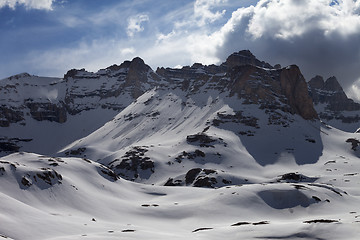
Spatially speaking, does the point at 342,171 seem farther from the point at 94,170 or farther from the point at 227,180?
the point at 94,170

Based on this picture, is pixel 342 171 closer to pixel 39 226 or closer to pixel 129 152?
pixel 129 152

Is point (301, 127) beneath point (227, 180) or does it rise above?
above

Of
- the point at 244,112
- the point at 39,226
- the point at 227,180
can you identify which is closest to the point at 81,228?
the point at 39,226

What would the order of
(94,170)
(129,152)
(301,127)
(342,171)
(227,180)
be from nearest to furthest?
(94,170), (227,180), (342,171), (129,152), (301,127)

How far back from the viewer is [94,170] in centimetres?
9150

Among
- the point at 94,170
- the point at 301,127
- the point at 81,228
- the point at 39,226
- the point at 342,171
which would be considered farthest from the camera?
the point at 301,127

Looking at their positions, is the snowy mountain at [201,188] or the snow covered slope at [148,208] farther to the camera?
the snowy mountain at [201,188]

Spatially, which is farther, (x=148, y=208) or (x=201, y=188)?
(x=201, y=188)

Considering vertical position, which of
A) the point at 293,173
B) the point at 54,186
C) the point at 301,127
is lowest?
the point at 54,186

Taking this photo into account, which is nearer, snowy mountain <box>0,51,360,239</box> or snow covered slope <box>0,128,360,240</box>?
snow covered slope <box>0,128,360,240</box>

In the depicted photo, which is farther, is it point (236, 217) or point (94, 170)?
point (94, 170)

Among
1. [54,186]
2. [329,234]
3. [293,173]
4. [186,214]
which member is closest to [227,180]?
[293,173]

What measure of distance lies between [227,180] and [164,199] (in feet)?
157

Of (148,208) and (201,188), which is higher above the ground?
(201,188)
